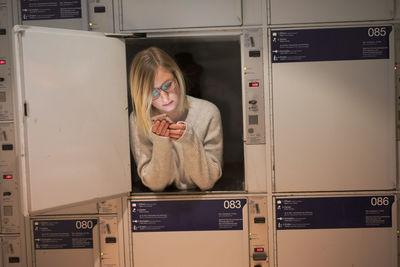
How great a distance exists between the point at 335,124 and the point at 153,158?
1.43 m

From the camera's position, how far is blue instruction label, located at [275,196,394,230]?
3070 millimetres

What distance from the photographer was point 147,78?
3102 millimetres

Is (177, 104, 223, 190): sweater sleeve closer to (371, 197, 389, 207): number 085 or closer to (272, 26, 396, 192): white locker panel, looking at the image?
(272, 26, 396, 192): white locker panel

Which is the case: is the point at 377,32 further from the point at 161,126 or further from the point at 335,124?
the point at 161,126

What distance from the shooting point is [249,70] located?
3.04 metres

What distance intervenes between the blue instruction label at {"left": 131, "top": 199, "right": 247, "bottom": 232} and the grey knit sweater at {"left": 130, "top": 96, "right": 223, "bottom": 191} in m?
0.14

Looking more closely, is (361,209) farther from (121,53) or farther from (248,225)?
(121,53)

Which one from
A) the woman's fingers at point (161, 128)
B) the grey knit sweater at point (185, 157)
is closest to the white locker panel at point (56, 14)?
the grey knit sweater at point (185, 157)

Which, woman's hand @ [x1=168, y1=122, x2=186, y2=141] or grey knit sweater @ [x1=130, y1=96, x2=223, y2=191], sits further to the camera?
grey knit sweater @ [x1=130, y1=96, x2=223, y2=191]

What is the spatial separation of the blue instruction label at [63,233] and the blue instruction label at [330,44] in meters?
2.03

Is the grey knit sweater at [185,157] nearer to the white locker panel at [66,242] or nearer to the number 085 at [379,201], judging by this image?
the white locker panel at [66,242]

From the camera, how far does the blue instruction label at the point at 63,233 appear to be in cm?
316

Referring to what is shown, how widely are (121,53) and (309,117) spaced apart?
5.05ft

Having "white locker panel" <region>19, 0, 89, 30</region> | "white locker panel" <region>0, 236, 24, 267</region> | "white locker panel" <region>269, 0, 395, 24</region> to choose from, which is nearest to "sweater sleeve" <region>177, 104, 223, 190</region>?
"white locker panel" <region>269, 0, 395, 24</region>
